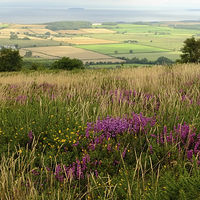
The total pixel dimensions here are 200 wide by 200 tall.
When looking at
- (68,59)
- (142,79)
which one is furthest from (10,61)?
(142,79)

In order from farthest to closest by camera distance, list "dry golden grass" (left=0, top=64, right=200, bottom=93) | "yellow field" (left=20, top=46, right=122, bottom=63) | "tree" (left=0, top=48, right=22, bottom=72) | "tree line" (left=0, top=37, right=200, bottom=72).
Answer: "yellow field" (left=20, top=46, right=122, bottom=63) → "tree" (left=0, top=48, right=22, bottom=72) → "tree line" (left=0, top=37, right=200, bottom=72) → "dry golden grass" (left=0, top=64, right=200, bottom=93)

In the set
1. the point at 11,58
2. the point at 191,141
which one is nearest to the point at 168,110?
the point at 191,141

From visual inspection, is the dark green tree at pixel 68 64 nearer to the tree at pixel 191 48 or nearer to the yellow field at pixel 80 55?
the tree at pixel 191 48

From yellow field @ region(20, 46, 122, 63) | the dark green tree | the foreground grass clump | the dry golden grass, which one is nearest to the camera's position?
the foreground grass clump

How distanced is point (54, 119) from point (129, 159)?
154cm

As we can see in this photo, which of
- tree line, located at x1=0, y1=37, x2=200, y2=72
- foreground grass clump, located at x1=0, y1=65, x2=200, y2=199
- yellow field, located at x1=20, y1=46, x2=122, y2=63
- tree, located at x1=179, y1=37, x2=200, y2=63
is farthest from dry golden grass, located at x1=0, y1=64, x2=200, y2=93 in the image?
yellow field, located at x1=20, y1=46, x2=122, y2=63

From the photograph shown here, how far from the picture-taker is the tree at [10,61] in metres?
55.8

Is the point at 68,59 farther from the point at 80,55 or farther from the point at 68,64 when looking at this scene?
the point at 80,55

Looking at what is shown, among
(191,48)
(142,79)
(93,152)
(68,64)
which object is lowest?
(68,64)

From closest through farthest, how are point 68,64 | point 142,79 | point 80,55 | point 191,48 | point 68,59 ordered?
point 142,79
point 191,48
point 68,64
point 68,59
point 80,55

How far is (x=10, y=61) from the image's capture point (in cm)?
5716

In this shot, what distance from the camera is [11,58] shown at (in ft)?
187

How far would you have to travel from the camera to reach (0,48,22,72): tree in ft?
183

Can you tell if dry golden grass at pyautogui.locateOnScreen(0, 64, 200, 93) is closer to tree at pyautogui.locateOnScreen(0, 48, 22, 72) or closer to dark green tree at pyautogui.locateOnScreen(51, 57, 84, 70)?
dark green tree at pyautogui.locateOnScreen(51, 57, 84, 70)
